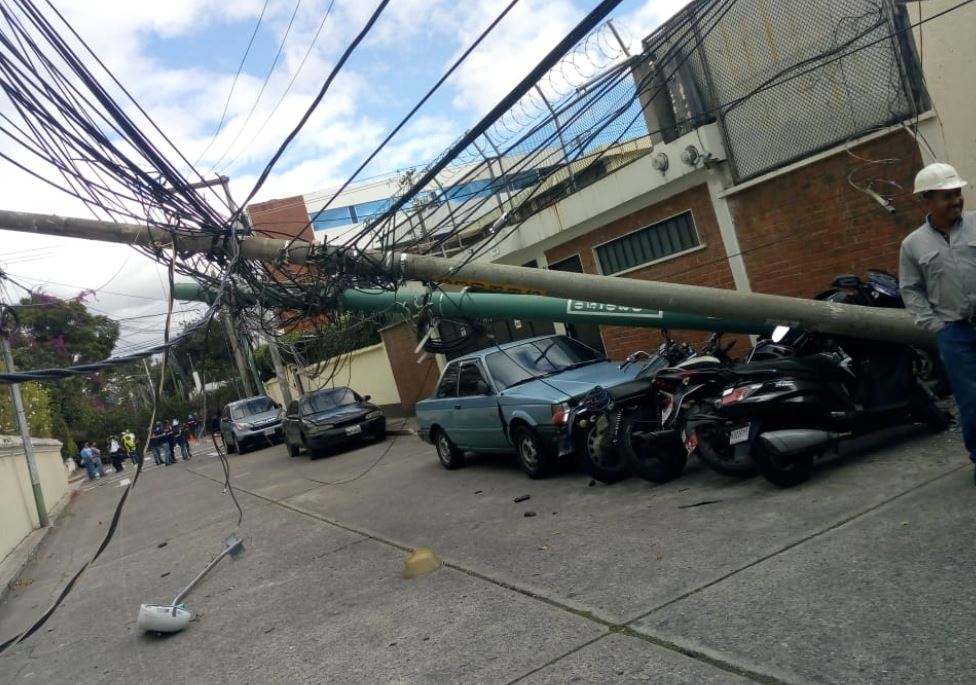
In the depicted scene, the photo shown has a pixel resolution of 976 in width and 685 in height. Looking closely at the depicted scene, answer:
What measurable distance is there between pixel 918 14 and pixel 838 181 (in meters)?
2.07

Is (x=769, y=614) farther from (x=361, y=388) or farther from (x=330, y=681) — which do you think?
(x=361, y=388)

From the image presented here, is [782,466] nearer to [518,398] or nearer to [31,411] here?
[518,398]

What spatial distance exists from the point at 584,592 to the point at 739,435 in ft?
6.68

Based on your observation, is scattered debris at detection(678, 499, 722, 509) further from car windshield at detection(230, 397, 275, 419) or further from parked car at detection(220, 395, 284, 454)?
car windshield at detection(230, 397, 275, 419)

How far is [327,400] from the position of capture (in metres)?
18.9

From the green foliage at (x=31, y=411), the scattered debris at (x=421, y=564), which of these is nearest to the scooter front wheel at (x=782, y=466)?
the scattered debris at (x=421, y=564)

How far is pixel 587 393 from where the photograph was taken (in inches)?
334

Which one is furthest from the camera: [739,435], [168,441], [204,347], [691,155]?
[168,441]

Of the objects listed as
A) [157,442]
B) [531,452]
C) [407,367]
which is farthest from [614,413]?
[157,442]

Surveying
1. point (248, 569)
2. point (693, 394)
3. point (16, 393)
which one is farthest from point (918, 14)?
point (16, 393)

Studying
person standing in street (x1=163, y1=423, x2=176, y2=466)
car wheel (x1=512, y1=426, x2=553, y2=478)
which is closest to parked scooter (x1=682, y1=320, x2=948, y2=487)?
car wheel (x1=512, y1=426, x2=553, y2=478)

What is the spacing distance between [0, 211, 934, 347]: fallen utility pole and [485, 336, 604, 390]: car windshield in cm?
246

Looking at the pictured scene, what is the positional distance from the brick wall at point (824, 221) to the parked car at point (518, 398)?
2.67 meters

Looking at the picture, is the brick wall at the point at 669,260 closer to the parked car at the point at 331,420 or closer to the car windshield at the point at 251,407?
the parked car at the point at 331,420
